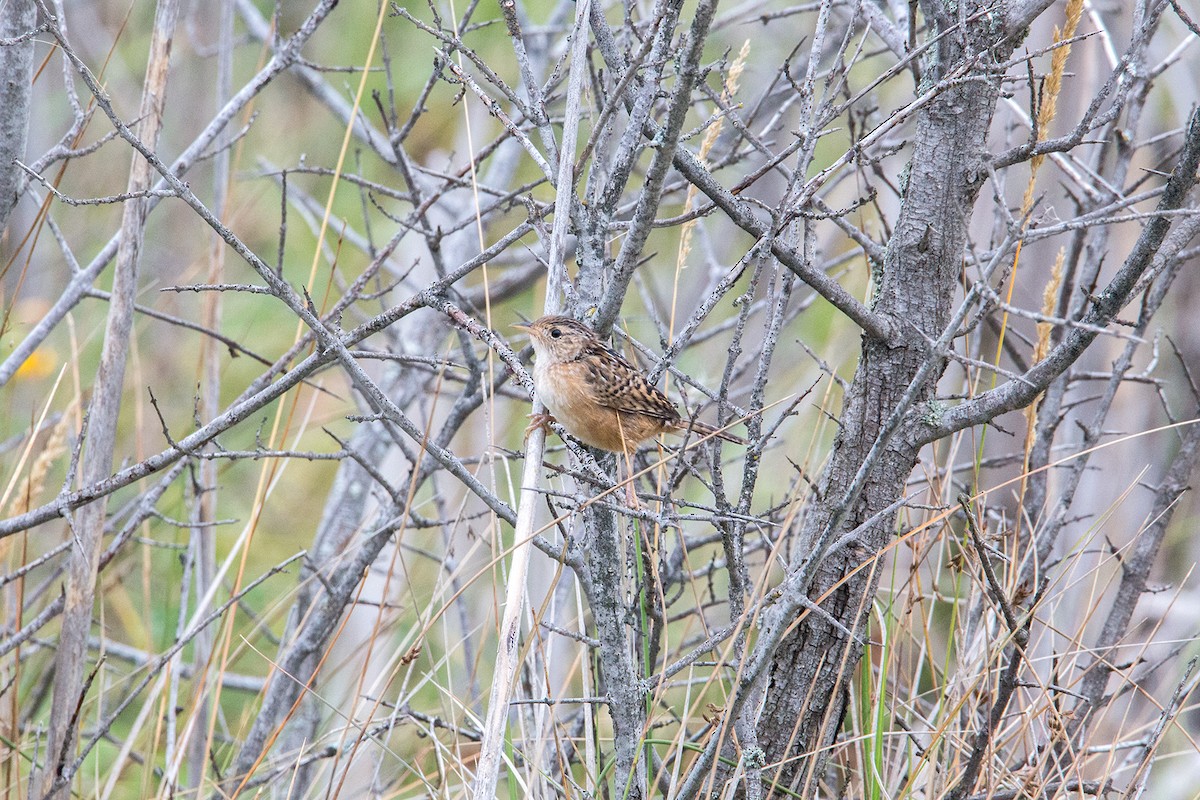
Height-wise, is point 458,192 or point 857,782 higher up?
point 458,192

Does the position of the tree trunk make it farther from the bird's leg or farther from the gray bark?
the gray bark

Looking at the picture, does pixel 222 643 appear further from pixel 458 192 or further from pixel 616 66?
pixel 458 192

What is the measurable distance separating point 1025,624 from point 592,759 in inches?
41.2

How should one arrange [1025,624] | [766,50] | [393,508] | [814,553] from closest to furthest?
[814,553] → [1025,624] → [393,508] → [766,50]

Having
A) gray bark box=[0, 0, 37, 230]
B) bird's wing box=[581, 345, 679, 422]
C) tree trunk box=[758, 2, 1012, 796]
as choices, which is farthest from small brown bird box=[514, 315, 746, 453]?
gray bark box=[0, 0, 37, 230]

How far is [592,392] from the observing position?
3092mm

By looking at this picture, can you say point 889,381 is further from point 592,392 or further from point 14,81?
point 14,81

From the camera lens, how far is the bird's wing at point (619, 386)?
3.15 metres

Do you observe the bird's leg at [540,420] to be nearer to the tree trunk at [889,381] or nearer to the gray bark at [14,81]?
the tree trunk at [889,381]

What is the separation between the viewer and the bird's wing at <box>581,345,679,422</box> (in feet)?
10.3

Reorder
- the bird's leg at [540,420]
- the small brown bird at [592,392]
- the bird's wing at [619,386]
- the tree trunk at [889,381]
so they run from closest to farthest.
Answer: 1. the tree trunk at [889,381]
2. the bird's leg at [540,420]
3. the small brown bird at [592,392]
4. the bird's wing at [619,386]

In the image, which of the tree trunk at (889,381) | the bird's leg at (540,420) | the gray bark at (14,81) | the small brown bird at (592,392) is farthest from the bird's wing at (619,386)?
the gray bark at (14,81)

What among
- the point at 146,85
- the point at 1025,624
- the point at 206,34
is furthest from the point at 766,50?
the point at 1025,624

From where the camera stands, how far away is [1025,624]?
2.34m
